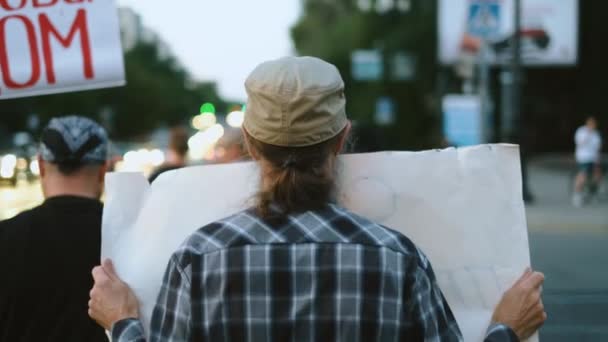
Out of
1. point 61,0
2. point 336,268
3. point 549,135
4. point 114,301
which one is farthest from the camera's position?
point 549,135

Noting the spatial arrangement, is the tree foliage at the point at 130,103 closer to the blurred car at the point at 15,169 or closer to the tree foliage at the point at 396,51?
the blurred car at the point at 15,169

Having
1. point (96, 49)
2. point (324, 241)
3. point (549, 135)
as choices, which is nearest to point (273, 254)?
point (324, 241)

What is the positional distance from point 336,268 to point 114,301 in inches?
21.9

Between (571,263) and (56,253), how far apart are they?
861cm

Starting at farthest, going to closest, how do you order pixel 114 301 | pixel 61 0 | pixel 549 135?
pixel 549 135
pixel 61 0
pixel 114 301

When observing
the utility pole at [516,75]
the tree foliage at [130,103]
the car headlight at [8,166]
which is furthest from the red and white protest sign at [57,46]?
the car headlight at [8,166]

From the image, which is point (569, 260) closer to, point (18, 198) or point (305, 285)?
point (305, 285)

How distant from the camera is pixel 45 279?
8.48 feet

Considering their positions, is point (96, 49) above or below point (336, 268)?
above

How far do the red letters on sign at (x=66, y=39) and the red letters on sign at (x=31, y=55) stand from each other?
0.03m

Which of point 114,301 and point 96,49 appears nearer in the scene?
point 114,301

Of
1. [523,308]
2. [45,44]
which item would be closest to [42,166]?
[45,44]

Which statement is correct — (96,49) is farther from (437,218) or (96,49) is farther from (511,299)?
(511,299)

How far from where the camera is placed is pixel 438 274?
2139mm
